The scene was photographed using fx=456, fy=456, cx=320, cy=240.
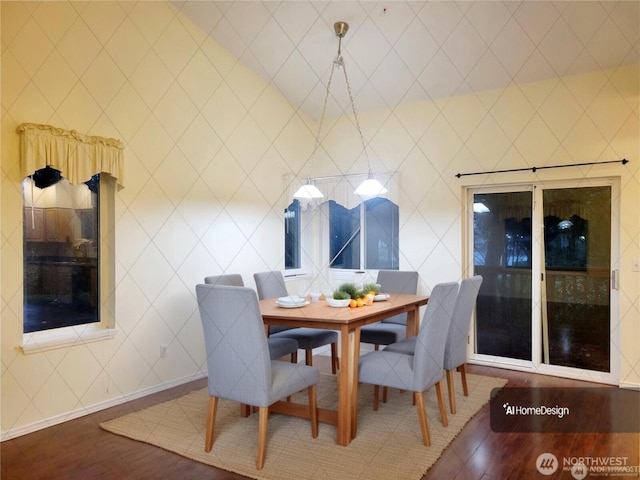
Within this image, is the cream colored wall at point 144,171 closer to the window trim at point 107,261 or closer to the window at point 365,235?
the window trim at point 107,261

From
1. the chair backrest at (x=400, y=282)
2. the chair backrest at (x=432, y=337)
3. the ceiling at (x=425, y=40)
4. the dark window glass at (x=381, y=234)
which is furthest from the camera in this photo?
the dark window glass at (x=381, y=234)

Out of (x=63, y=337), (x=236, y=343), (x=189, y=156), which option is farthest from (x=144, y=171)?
(x=236, y=343)

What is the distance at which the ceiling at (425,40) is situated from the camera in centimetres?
329

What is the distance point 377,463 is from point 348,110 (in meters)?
3.74

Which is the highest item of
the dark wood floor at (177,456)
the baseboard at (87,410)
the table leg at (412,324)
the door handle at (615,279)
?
the door handle at (615,279)

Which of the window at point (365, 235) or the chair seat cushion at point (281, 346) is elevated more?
the window at point (365, 235)

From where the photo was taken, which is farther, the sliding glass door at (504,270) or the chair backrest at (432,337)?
the sliding glass door at (504,270)

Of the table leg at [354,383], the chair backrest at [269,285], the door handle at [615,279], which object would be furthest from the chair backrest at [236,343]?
the door handle at [615,279]

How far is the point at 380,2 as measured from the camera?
3.35 meters

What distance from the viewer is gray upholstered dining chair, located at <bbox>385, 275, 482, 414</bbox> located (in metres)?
3.04

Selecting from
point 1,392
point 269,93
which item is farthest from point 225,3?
point 1,392

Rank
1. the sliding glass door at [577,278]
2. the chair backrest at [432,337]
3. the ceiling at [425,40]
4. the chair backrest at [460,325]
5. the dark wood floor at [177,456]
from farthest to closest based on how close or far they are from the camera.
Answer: the sliding glass door at [577,278] → the ceiling at [425,40] → the chair backrest at [460,325] → the chair backrest at [432,337] → the dark wood floor at [177,456]

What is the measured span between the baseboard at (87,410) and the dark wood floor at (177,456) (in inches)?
1.8

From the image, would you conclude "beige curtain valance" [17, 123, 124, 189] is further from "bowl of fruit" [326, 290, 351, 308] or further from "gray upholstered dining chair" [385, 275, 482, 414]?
"gray upholstered dining chair" [385, 275, 482, 414]
